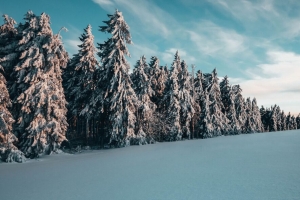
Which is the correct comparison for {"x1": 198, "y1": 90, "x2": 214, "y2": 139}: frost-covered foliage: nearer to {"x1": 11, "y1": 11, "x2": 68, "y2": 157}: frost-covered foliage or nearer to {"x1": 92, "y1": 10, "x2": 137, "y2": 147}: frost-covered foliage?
{"x1": 92, "y1": 10, "x2": 137, "y2": 147}: frost-covered foliage

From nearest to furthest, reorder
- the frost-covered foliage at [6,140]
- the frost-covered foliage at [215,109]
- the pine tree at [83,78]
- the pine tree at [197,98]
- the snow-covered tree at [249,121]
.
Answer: the frost-covered foliage at [6,140]
the pine tree at [83,78]
the frost-covered foliage at [215,109]
the pine tree at [197,98]
the snow-covered tree at [249,121]

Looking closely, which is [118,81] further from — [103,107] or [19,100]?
[19,100]

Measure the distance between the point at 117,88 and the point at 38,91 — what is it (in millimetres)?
7691

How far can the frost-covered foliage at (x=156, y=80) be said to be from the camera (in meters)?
43.8

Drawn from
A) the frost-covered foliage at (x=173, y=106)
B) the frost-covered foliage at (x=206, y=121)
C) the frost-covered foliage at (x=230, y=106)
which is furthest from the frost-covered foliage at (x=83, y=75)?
the frost-covered foliage at (x=230, y=106)

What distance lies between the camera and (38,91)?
20.1 meters

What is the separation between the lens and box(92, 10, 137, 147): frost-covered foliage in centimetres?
2359

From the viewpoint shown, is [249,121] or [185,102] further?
[249,121]

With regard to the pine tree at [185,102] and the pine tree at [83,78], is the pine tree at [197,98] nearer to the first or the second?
the pine tree at [185,102]

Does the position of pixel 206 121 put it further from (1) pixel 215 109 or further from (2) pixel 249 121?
(2) pixel 249 121

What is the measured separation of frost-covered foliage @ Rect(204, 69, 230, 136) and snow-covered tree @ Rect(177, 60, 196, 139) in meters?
6.72

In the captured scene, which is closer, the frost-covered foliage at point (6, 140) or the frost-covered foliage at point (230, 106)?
the frost-covered foliage at point (6, 140)

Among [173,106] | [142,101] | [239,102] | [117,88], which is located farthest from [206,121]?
[117,88]

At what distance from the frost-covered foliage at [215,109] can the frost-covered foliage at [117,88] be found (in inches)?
980
